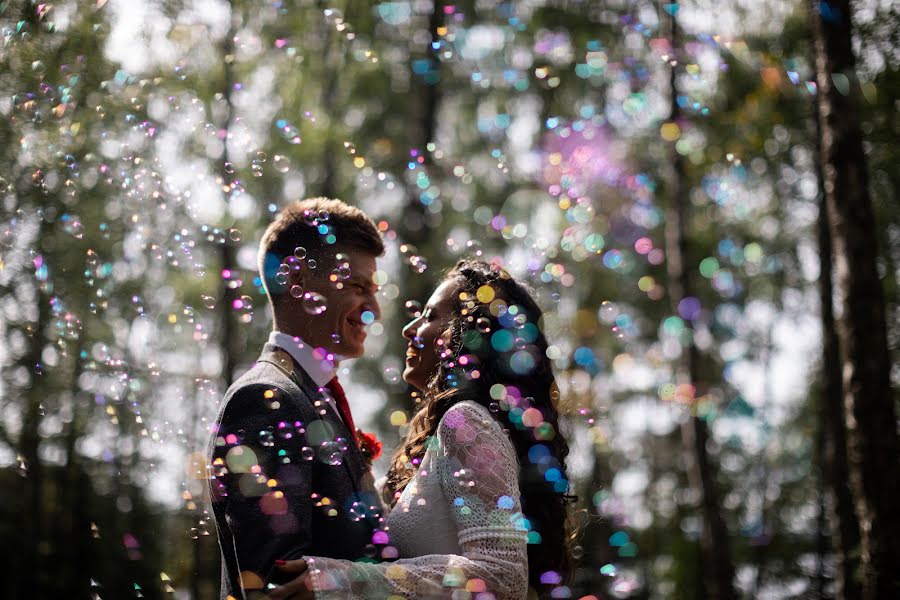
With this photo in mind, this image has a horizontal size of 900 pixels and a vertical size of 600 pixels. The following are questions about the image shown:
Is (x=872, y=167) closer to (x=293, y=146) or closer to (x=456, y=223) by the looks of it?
(x=456, y=223)

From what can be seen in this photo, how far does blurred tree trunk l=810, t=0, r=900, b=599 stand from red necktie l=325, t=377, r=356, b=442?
12.2ft

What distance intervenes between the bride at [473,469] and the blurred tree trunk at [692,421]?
27.1ft

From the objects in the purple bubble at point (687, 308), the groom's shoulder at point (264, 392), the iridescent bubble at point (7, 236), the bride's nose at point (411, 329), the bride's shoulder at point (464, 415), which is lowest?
the bride's shoulder at point (464, 415)

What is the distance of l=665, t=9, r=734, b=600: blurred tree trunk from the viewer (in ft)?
38.3

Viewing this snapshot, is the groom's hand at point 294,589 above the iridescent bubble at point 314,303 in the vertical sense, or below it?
below

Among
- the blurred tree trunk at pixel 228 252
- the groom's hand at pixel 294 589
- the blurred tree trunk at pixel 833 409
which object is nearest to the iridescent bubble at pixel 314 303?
the groom's hand at pixel 294 589

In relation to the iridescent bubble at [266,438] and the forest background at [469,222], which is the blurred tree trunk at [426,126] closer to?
the forest background at [469,222]

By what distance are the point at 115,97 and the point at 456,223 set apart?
7.12 metres

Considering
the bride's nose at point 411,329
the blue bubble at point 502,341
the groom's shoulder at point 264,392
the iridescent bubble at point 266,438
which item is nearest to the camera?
the iridescent bubble at point 266,438

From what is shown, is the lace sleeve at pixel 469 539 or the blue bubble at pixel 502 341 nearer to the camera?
the lace sleeve at pixel 469 539

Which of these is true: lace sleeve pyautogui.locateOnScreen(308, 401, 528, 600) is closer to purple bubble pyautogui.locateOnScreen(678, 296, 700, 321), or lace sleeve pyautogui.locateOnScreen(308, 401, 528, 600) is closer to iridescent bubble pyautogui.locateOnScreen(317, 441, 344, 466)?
iridescent bubble pyautogui.locateOnScreen(317, 441, 344, 466)

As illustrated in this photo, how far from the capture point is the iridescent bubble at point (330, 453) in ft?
9.82

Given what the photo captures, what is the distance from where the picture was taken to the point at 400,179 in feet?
47.5

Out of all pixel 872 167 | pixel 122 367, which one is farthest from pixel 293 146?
pixel 122 367
